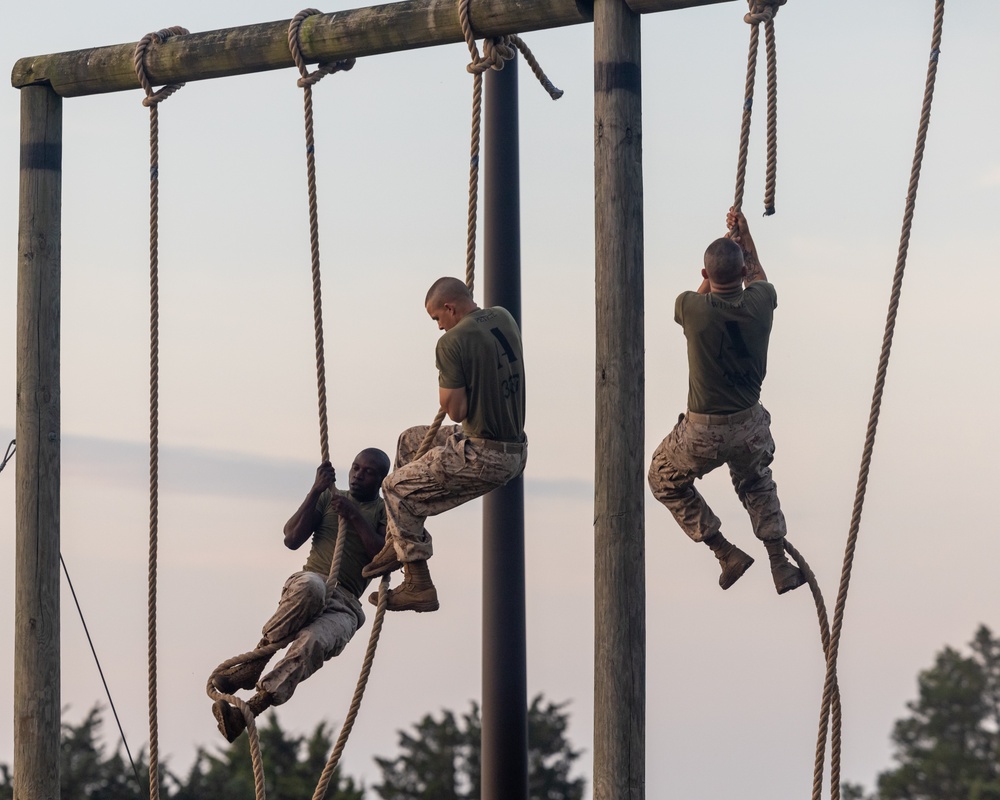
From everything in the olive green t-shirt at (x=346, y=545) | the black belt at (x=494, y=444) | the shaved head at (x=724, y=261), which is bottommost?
the olive green t-shirt at (x=346, y=545)

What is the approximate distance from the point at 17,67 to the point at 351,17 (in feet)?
6.10

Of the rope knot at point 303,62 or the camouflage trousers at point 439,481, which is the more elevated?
the rope knot at point 303,62

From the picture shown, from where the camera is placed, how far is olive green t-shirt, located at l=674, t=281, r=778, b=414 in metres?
7.07

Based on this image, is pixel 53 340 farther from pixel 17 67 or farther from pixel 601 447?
pixel 601 447

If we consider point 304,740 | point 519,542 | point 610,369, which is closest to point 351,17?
point 610,369

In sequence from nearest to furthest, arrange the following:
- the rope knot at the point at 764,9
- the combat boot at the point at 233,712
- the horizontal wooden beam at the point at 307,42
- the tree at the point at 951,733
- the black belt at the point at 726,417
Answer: the rope knot at the point at 764,9 → the horizontal wooden beam at the point at 307,42 → the black belt at the point at 726,417 → the combat boot at the point at 233,712 → the tree at the point at 951,733

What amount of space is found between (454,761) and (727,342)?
1740 cm

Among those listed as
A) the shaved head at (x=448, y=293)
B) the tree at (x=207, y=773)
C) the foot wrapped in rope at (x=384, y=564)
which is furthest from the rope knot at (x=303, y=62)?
the tree at (x=207, y=773)

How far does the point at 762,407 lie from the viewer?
7.28m

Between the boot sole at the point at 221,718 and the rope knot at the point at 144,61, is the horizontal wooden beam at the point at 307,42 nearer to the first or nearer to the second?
the rope knot at the point at 144,61

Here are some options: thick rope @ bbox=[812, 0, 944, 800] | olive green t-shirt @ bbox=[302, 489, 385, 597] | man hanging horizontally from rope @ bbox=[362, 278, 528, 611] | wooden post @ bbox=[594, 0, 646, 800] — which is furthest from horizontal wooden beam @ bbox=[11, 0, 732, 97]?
olive green t-shirt @ bbox=[302, 489, 385, 597]

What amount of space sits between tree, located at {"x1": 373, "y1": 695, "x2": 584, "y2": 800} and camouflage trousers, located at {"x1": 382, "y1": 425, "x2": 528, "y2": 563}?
16335 mm

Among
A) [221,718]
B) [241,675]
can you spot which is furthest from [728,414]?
[221,718]

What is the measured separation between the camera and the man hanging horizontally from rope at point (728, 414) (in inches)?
279
